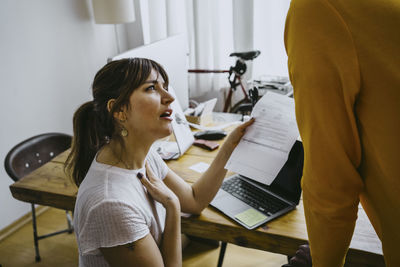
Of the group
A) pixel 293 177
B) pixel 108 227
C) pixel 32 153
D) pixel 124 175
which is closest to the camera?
pixel 108 227

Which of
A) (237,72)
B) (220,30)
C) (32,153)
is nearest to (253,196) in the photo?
(32,153)

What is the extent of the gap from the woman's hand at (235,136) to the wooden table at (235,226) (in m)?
0.22

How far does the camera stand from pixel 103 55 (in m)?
3.32

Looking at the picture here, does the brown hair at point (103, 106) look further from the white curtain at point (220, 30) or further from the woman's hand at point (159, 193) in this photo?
the white curtain at point (220, 30)

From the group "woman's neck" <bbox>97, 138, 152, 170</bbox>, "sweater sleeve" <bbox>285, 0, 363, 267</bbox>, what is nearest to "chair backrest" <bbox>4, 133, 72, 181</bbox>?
"woman's neck" <bbox>97, 138, 152, 170</bbox>

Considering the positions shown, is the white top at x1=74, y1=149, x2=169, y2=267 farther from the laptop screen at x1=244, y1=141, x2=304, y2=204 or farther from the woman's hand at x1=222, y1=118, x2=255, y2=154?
the laptop screen at x1=244, y1=141, x2=304, y2=204

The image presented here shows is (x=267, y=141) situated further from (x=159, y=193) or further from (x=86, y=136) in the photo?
(x=86, y=136)

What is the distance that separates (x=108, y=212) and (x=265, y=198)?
1.83 ft

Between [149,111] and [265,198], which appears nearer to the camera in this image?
[149,111]

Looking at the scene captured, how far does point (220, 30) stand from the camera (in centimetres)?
337

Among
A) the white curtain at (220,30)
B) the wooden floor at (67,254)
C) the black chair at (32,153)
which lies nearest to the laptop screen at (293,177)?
the wooden floor at (67,254)

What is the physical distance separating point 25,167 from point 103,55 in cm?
170

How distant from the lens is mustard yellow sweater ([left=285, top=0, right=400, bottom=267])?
0.60 metres

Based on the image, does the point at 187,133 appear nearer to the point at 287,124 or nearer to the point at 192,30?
the point at 287,124
